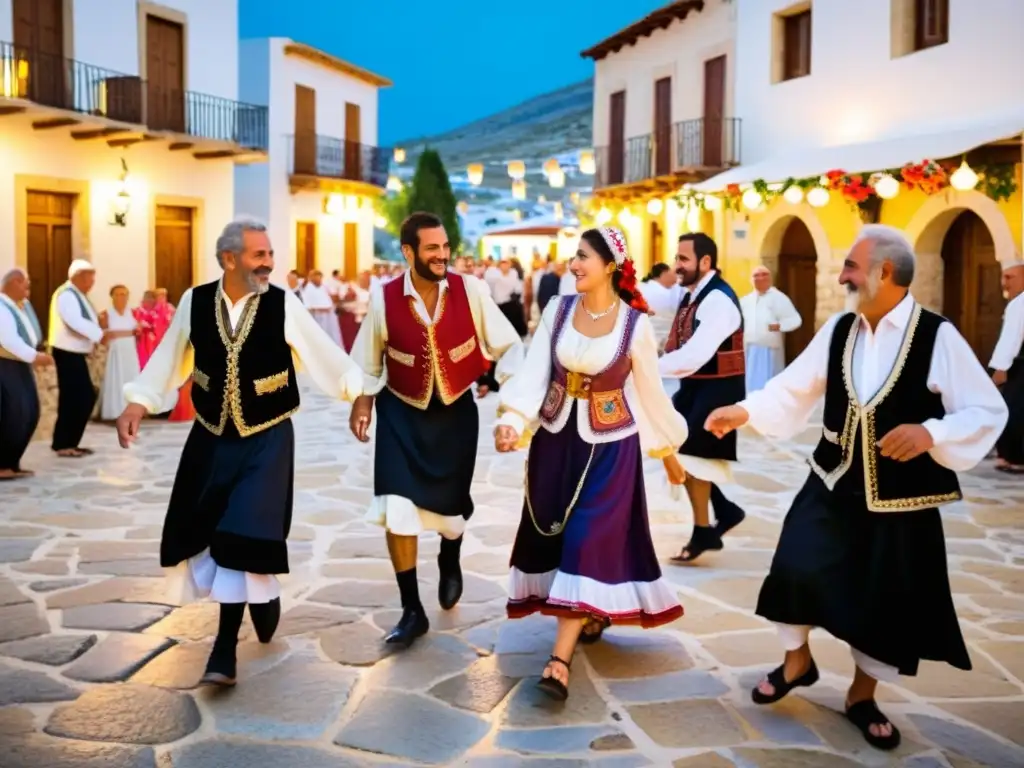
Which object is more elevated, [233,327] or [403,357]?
[233,327]

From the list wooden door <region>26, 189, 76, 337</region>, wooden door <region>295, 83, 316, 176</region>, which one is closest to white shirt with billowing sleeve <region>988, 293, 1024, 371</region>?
wooden door <region>26, 189, 76, 337</region>

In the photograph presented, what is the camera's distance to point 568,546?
4.82m

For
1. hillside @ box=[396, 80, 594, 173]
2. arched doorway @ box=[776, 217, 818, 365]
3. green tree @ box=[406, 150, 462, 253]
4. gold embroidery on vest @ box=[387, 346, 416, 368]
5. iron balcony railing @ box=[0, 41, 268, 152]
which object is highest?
hillside @ box=[396, 80, 594, 173]

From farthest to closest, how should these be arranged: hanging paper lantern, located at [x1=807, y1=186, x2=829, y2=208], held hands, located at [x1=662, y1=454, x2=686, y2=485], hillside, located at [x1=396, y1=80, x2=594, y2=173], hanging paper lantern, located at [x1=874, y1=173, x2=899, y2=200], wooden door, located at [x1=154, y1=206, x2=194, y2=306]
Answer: hillside, located at [x1=396, y1=80, x2=594, y2=173] → wooden door, located at [x1=154, y1=206, x2=194, y2=306] → hanging paper lantern, located at [x1=807, y1=186, x2=829, y2=208] → hanging paper lantern, located at [x1=874, y1=173, x2=899, y2=200] → held hands, located at [x1=662, y1=454, x2=686, y2=485]

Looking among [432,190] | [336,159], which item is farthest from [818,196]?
[432,190]

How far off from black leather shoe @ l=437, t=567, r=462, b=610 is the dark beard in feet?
4.74

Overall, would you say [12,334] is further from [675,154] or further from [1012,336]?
[675,154]

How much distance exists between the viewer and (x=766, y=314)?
13422 millimetres

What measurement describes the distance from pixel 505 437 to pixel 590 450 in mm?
354

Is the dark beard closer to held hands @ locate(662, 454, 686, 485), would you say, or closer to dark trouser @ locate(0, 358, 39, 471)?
held hands @ locate(662, 454, 686, 485)

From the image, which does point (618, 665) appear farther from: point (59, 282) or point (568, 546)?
point (59, 282)

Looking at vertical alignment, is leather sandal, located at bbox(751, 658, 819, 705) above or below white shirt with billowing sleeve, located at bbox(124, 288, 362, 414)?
below

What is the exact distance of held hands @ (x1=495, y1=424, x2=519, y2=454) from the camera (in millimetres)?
4793

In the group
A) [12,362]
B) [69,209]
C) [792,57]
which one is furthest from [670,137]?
[12,362]
